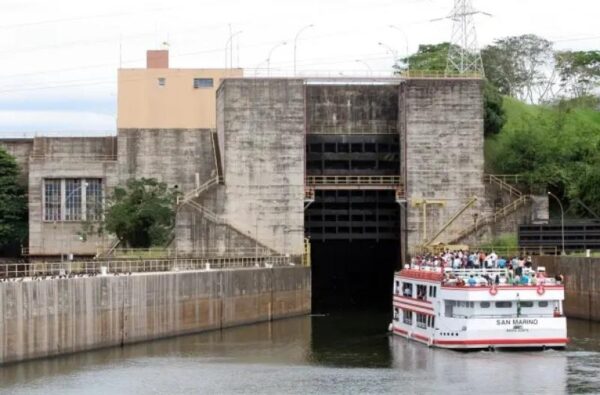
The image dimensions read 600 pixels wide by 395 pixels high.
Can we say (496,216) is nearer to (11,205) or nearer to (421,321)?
(421,321)

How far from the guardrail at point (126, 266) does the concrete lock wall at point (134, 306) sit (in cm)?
146

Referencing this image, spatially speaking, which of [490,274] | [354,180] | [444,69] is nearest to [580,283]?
[490,274]

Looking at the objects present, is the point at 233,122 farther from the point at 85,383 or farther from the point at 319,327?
the point at 85,383

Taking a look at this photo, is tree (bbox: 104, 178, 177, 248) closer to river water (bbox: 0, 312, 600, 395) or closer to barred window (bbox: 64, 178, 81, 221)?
barred window (bbox: 64, 178, 81, 221)

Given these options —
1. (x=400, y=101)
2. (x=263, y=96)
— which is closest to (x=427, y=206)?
(x=400, y=101)

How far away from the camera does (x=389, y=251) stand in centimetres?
10581

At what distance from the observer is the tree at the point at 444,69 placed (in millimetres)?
105375

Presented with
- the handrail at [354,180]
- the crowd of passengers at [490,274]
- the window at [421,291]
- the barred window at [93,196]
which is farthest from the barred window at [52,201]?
the crowd of passengers at [490,274]

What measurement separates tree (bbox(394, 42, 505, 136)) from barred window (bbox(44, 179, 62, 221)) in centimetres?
2828

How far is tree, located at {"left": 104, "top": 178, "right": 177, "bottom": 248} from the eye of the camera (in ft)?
311

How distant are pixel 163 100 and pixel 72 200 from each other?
14.1 m

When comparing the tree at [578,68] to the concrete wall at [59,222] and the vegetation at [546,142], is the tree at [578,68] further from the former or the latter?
the concrete wall at [59,222]

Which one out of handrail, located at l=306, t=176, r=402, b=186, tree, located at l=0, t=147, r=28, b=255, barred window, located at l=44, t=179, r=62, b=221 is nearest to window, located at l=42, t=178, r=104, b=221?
barred window, located at l=44, t=179, r=62, b=221

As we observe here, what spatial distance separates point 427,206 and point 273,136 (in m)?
12.0
